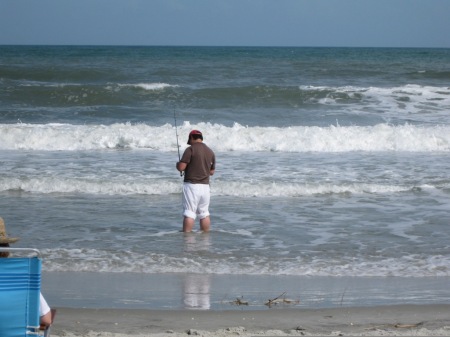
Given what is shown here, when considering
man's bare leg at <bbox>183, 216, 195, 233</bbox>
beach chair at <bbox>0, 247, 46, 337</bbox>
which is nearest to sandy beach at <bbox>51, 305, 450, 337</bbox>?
beach chair at <bbox>0, 247, 46, 337</bbox>

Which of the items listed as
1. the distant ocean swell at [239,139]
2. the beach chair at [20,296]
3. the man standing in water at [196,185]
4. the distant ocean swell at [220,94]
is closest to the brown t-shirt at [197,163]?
the man standing in water at [196,185]

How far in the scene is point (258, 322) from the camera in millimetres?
5988

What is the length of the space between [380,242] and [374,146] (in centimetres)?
892

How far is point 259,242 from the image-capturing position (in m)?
9.15

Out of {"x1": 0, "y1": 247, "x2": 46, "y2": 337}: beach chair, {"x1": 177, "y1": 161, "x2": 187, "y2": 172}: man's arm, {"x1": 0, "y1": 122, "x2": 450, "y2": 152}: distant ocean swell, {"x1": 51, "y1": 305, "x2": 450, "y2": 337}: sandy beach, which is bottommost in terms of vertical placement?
{"x1": 51, "y1": 305, "x2": 450, "y2": 337}: sandy beach

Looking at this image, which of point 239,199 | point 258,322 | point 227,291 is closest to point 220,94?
point 239,199

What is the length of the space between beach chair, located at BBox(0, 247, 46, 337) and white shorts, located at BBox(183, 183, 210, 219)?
5.12 meters

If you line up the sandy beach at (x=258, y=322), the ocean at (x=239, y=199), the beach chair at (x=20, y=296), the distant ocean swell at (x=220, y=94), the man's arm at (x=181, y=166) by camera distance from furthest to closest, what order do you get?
the distant ocean swell at (x=220, y=94)
the man's arm at (x=181, y=166)
the ocean at (x=239, y=199)
the sandy beach at (x=258, y=322)
the beach chair at (x=20, y=296)

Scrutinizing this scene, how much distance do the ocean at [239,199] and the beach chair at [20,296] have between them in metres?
1.93

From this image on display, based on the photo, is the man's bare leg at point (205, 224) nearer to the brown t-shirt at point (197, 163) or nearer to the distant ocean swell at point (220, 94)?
the brown t-shirt at point (197, 163)

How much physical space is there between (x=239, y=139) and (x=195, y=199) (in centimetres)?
817

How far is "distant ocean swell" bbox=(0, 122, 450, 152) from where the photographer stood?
17.5m

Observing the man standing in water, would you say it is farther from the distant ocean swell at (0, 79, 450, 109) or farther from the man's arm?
the distant ocean swell at (0, 79, 450, 109)

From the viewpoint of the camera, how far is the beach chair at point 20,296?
450cm
